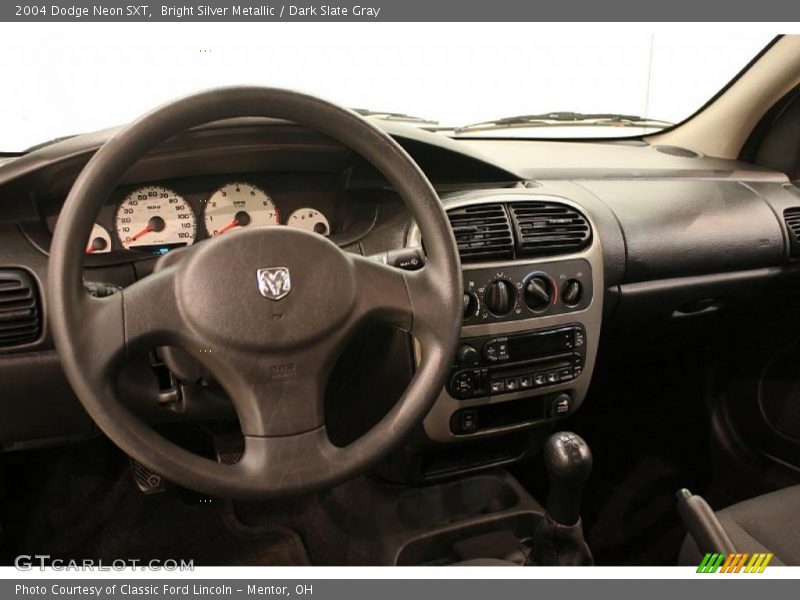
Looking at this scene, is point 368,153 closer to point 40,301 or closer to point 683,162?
point 40,301

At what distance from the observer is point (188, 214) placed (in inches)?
49.9

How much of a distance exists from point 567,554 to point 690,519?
254 mm

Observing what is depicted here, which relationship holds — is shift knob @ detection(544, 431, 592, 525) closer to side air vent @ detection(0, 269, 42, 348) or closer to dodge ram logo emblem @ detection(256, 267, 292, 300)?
dodge ram logo emblem @ detection(256, 267, 292, 300)

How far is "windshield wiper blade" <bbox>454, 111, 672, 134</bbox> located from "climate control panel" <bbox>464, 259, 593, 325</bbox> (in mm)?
768

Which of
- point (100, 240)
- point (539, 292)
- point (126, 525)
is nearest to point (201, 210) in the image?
point (100, 240)

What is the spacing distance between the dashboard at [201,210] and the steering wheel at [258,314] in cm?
31

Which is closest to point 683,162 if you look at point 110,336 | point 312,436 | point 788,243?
point 788,243

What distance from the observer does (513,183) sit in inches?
59.7

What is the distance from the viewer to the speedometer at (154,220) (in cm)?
123

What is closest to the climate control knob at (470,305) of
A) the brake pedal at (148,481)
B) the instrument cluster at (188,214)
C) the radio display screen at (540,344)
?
the radio display screen at (540,344)

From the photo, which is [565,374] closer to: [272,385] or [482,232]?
[482,232]

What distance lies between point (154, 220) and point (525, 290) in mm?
730

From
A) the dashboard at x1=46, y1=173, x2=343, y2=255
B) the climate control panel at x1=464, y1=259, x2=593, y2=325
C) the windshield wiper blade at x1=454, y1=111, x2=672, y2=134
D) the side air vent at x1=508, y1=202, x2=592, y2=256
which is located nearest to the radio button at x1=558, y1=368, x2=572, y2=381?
the climate control panel at x1=464, y1=259, x2=593, y2=325

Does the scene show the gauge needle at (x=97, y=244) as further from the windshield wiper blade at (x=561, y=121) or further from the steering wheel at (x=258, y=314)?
the windshield wiper blade at (x=561, y=121)
